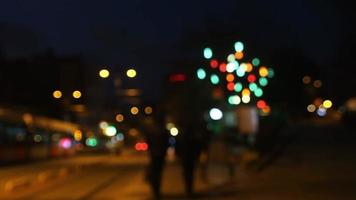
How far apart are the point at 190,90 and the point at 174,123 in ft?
5.79

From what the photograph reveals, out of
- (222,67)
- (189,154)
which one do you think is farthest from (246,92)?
(189,154)

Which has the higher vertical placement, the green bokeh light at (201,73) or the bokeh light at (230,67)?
the bokeh light at (230,67)

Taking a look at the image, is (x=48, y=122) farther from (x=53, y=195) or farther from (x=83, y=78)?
(x=53, y=195)

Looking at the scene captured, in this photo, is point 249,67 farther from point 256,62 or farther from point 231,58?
point 231,58

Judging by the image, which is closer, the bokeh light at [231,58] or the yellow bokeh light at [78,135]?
the bokeh light at [231,58]

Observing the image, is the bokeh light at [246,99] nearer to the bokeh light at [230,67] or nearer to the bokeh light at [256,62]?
the bokeh light at [256,62]

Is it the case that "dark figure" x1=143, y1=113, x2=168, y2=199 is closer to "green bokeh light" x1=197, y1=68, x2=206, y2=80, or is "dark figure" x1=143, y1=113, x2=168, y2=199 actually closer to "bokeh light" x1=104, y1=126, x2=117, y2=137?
"green bokeh light" x1=197, y1=68, x2=206, y2=80

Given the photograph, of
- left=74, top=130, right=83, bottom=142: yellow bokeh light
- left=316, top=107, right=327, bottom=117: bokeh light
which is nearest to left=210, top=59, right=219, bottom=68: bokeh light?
left=74, top=130, right=83, bottom=142: yellow bokeh light

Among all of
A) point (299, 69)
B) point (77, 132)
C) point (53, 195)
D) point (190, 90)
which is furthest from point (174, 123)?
point (299, 69)

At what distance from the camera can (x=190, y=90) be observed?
1308 inches

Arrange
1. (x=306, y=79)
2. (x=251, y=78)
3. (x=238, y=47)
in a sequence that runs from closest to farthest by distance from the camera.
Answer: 1. (x=238, y=47)
2. (x=251, y=78)
3. (x=306, y=79)

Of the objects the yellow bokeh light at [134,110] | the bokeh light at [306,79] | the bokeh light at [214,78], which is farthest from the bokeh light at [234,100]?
the bokeh light at [306,79]

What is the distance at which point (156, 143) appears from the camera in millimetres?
15453

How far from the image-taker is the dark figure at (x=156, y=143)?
15.4 m
